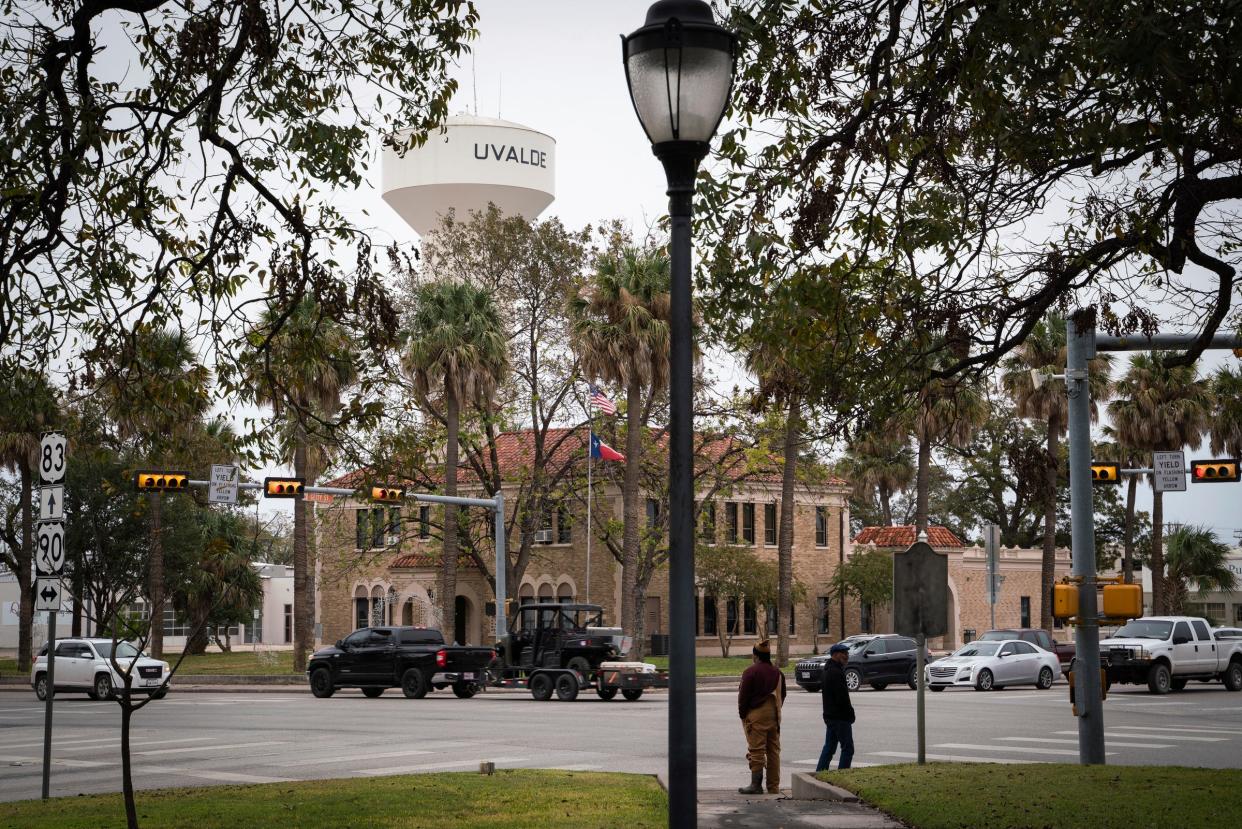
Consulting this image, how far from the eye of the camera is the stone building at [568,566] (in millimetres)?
57375

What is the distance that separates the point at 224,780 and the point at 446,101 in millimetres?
8506

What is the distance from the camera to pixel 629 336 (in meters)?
43.6

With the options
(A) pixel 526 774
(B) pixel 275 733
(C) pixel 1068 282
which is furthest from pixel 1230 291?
(B) pixel 275 733

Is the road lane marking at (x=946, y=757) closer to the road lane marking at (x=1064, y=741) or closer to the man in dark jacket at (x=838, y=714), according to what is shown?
the man in dark jacket at (x=838, y=714)

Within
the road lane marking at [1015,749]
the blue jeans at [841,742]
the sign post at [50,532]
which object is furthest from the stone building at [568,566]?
the sign post at [50,532]

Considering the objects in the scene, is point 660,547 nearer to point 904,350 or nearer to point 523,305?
point 523,305

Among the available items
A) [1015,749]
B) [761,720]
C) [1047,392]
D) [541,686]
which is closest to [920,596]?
[761,720]

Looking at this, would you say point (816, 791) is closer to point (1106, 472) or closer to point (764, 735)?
point (764, 735)

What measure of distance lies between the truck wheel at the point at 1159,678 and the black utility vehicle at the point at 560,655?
1181 cm

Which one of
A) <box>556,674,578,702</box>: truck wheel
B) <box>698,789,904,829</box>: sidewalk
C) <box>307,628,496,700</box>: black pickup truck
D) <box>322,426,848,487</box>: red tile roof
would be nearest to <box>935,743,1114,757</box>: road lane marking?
<box>698,789,904,829</box>: sidewalk

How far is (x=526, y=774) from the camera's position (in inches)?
613

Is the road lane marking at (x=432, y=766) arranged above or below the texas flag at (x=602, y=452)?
below

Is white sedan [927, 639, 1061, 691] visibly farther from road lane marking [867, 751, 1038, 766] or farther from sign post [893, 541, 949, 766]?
sign post [893, 541, 949, 766]

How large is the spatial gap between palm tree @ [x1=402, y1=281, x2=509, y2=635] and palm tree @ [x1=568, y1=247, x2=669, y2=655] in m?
3.15
